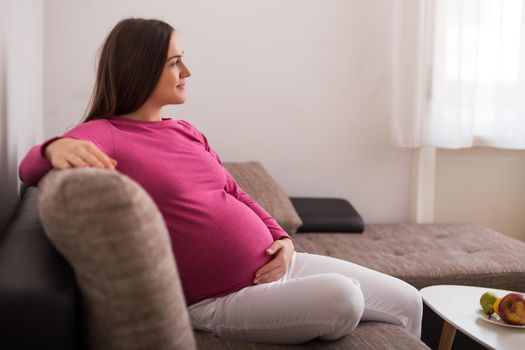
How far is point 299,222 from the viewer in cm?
260

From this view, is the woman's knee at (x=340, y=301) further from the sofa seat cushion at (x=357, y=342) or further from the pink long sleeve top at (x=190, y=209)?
the pink long sleeve top at (x=190, y=209)

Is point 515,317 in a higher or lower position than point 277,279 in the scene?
lower

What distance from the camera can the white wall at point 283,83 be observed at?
2.79 metres

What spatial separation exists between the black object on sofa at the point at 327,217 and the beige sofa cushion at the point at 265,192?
0.13 meters

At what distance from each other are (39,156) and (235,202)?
19.4 inches

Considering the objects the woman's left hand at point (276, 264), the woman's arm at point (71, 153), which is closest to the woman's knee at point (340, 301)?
the woman's left hand at point (276, 264)

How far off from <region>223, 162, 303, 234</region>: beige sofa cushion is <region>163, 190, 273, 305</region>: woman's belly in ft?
3.41

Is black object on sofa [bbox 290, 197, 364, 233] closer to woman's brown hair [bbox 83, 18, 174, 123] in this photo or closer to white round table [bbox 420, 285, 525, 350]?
white round table [bbox 420, 285, 525, 350]

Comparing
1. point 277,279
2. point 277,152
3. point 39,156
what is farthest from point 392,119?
point 39,156

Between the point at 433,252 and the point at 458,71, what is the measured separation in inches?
37.2

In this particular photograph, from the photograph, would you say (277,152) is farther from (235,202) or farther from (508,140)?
(235,202)

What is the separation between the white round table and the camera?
5.34 ft

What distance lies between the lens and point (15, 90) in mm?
1735

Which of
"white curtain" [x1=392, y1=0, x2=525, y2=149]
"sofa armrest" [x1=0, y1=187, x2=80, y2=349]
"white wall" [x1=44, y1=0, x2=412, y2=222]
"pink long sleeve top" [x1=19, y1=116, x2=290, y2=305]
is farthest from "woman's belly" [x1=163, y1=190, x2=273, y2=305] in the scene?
"white curtain" [x1=392, y1=0, x2=525, y2=149]
